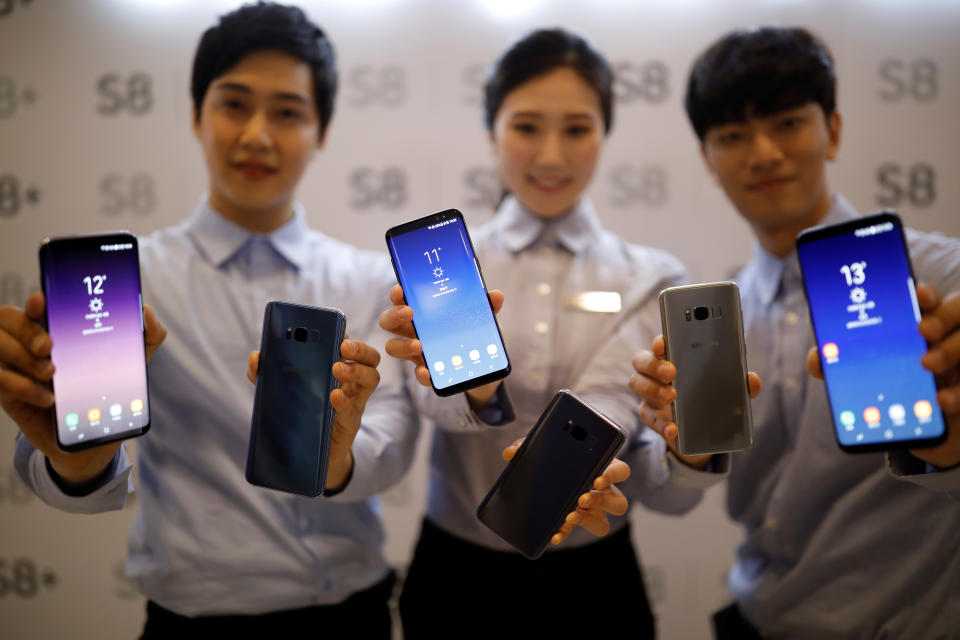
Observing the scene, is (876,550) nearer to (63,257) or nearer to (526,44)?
(526,44)

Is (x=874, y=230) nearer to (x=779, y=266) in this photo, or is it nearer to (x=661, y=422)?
(x=661, y=422)

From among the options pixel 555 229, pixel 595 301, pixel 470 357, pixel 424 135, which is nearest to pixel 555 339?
pixel 595 301

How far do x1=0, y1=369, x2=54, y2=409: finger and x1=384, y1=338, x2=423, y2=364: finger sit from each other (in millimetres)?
360

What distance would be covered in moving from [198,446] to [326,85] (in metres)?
0.60

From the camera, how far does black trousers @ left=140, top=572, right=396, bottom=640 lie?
98 centimetres

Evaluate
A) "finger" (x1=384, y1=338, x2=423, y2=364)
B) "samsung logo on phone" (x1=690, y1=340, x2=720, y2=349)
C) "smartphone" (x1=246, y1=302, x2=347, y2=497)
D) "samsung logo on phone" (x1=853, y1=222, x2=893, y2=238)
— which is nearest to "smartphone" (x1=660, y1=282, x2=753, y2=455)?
"samsung logo on phone" (x1=690, y1=340, x2=720, y2=349)

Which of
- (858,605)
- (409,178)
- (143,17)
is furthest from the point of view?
(409,178)

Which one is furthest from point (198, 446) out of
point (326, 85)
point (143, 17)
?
A: point (143, 17)

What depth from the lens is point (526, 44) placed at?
113 centimetres

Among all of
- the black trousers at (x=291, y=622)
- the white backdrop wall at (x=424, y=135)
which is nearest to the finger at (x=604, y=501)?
the black trousers at (x=291, y=622)

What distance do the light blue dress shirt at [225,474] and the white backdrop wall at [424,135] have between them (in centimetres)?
61

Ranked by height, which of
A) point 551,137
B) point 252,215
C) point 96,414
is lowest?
point 96,414

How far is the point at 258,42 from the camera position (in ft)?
3.44

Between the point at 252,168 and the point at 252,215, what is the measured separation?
0.09 m
